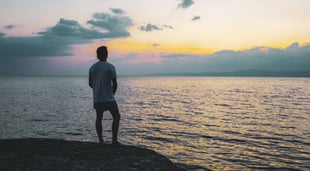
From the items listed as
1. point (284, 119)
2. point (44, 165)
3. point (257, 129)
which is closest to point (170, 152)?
point (44, 165)

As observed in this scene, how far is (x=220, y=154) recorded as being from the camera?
1497cm

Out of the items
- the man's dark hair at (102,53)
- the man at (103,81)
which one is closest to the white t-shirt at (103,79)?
the man at (103,81)

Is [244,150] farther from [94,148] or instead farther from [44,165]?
[44,165]

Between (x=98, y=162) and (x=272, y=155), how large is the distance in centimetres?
1081

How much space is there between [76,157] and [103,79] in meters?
2.56

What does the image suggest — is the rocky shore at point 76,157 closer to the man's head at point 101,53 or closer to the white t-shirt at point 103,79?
the white t-shirt at point 103,79

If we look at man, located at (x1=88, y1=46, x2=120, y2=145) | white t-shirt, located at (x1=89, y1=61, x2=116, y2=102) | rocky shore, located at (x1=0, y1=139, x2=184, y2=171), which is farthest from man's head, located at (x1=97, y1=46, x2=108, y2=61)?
rocky shore, located at (x1=0, y1=139, x2=184, y2=171)

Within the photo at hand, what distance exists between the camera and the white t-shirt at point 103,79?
8969 mm

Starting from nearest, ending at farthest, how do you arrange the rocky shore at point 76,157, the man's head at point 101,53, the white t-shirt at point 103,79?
the rocky shore at point 76,157, the white t-shirt at point 103,79, the man's head at point 101,53

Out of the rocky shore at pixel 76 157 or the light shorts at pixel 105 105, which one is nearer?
the rocky shore at pixel 76 157

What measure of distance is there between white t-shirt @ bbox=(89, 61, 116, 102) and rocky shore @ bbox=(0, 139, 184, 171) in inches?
70.9

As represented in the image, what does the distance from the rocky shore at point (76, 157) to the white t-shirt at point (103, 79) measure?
180 cm

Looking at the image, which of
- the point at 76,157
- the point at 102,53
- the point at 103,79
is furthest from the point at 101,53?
the point at 76,157

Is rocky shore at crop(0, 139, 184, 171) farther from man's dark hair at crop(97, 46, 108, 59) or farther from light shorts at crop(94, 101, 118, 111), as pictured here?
Result: man's dark hair at crop(97, 46, 108, 59)
